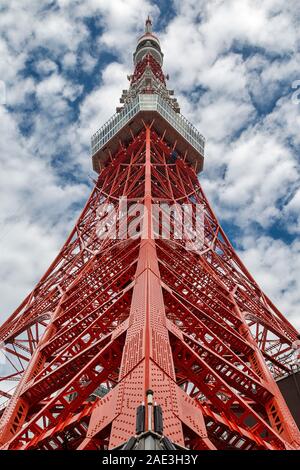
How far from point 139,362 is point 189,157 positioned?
19772 mm

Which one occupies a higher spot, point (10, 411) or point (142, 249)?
point (142, 249)

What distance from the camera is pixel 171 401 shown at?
4723mm

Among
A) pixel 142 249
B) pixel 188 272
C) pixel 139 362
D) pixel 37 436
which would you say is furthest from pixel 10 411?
pixel 188 272

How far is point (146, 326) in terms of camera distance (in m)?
5.96

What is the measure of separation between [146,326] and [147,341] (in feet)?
1.32

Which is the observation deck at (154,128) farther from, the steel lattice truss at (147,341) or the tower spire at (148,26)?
the tower spire at (148,26)

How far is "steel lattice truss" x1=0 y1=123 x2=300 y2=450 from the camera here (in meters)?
5.21

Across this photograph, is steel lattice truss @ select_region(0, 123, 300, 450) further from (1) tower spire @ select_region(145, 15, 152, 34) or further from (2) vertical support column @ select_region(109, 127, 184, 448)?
(1) tower spire @ select_region(145, 15, 152, 34)

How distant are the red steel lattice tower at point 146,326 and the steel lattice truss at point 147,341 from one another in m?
0.03

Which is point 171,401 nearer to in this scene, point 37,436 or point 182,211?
point 37,436

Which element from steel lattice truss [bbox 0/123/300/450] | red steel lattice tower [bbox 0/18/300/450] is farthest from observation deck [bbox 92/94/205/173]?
steel lattice truss [bbox 0/123/300/450]

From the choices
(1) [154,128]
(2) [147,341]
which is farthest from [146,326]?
(1) [154,128]

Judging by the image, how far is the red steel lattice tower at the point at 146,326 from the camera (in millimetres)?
5418
